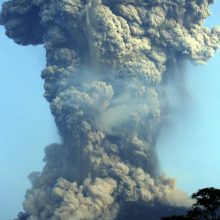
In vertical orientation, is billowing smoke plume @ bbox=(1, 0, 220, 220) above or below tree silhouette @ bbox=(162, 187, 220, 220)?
above

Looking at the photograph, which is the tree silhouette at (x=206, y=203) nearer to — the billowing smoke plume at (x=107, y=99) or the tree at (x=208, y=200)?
the tree at (x=208, y=200)

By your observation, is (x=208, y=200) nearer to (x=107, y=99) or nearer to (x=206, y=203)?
(x=206, y=203)

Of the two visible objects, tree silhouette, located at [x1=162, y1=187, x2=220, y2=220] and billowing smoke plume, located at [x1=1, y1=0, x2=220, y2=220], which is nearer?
tree silhouette, located at [x1=162, y1=187, x2=220, y2=220]

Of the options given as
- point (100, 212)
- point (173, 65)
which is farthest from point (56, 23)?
point (100, 212)

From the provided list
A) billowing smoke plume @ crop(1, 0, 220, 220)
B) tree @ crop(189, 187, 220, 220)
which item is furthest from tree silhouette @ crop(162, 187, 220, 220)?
billowing smoke plume @ crop(1, 0, 220, 220)

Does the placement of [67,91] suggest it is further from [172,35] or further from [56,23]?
[172,35]

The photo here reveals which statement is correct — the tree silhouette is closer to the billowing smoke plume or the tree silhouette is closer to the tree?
the tree

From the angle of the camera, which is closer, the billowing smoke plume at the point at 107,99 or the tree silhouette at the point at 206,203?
the tree silhouette at the point at 206,203

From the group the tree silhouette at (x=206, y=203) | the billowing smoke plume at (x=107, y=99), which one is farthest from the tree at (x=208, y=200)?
the billowing smoke plume at (x=107, y=99)
